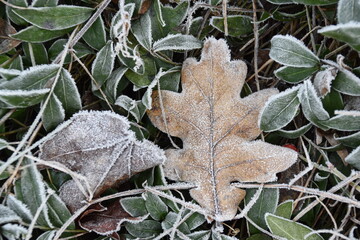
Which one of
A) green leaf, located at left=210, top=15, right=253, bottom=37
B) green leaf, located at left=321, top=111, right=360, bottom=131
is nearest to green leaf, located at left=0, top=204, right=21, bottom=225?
green leaf, located at left=210, top=15, right=253, bottom=37

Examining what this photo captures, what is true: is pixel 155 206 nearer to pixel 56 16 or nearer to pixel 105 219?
pixel 105 219

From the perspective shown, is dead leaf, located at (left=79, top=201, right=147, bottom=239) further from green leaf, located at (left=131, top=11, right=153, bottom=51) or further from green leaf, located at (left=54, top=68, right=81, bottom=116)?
green leaf, located at (left=131, top=11, right=153, bottom=51)

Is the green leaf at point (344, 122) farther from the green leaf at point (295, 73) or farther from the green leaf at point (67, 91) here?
the green leaf at point (67, 91)

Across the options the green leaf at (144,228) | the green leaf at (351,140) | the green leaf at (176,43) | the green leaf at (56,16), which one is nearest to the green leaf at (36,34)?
the green leaf at (56,16)

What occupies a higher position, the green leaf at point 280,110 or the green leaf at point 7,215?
the green leaf at point 280,110

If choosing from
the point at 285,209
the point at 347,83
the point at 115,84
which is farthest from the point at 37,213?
the point at 347,83

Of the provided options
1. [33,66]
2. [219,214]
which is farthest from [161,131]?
[33,66]
